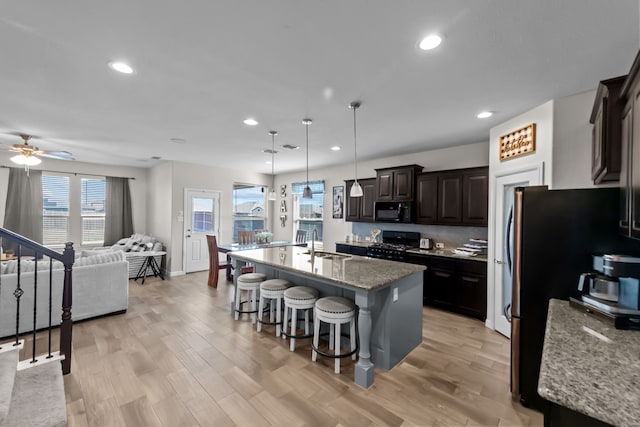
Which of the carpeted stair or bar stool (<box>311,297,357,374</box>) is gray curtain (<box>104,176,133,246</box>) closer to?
the carpeted stair

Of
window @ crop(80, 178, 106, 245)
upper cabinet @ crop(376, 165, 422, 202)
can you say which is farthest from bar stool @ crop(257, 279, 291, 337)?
window @ crop(80, 178, 106, 245)

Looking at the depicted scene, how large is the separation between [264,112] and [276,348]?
264 centimetres

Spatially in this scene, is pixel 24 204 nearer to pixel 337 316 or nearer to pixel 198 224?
pixel 198 224

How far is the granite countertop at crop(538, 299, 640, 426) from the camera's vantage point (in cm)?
85

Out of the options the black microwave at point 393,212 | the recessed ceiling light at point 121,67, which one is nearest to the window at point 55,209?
the recessed ceiling light at point 121,67

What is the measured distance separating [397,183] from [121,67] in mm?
4035

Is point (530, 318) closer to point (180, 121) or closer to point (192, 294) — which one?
point (180, 121)

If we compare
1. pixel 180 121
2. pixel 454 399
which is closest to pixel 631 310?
pixel 454 399

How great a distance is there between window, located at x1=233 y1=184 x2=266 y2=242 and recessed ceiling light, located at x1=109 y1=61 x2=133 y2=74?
5072 millimetres

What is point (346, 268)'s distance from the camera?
108 inches

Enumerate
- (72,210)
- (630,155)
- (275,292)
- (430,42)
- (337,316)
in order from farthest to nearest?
(72,210) → (275,292) → (337,316) → (430,42) → (630,155)

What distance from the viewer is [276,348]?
2.87 m

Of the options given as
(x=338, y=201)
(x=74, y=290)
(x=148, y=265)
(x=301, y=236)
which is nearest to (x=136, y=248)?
(x=148, y=265)

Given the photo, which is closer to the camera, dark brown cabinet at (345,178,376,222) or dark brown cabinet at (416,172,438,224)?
dark brown cabinet at (416,172,438,224)
